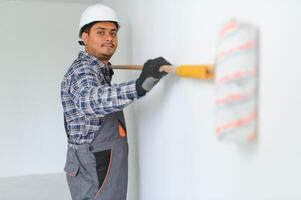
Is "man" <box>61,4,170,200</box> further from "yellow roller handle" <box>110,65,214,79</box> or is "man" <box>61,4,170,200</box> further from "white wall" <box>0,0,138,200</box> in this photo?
"white wall" <box>0,0,138,200</box>

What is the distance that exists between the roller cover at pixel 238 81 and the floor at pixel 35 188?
105 inches

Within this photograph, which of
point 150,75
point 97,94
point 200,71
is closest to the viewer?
point 200,71

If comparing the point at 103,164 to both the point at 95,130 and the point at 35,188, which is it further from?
the point at 35,188

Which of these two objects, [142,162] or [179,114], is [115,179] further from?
[179,114]

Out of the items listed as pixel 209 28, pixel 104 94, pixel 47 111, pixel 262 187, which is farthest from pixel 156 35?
pixel 47 111

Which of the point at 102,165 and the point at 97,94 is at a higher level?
the point at 97,94

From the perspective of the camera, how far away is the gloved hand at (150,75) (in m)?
1.42

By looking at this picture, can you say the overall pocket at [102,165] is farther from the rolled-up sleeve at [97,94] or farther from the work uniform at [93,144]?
the rolled-up sleeve at [97,94]

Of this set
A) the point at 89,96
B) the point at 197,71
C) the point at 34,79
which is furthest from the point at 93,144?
the point at 34,79

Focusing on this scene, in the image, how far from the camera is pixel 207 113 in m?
1.23

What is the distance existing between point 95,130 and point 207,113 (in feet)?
2.46

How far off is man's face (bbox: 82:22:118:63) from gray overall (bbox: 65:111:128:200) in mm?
331

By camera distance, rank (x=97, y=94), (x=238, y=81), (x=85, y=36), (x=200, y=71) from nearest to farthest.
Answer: (x=238, y=81)
(x=200, y=71)
(x=97, y=94)
(x=85, y=36)

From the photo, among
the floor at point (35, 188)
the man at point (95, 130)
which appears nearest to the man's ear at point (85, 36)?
the man at point (95, 130)
